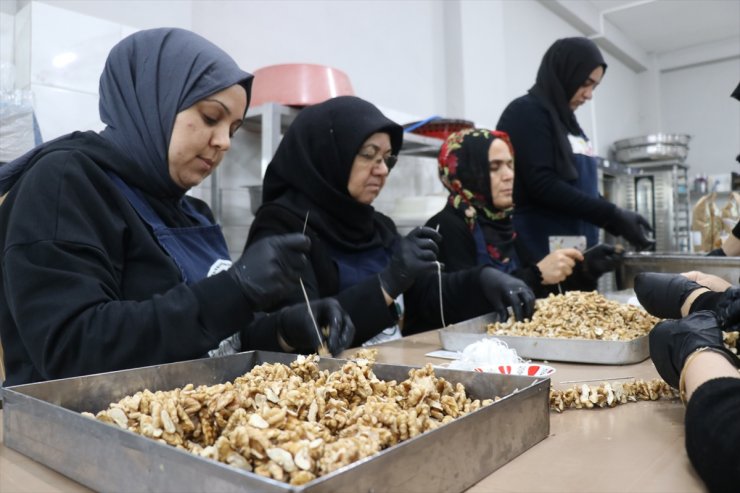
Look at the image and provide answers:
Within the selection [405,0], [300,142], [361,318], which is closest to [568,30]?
[405,0]

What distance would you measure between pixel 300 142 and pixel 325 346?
2.56ft

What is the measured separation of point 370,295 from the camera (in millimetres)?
1422

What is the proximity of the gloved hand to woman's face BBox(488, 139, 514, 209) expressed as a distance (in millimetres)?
587

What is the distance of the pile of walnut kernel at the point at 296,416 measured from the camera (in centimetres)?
47

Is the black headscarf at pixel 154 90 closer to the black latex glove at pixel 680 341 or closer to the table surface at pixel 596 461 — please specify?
the table surface at pixel 596 461

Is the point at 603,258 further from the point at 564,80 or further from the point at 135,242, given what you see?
the point at 135,242

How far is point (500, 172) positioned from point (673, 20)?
16.1 ft

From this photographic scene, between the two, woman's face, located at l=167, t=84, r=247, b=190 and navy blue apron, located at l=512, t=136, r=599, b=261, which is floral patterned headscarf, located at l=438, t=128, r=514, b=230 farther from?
woman's face, located at l=167, t=84, r=247, b=190

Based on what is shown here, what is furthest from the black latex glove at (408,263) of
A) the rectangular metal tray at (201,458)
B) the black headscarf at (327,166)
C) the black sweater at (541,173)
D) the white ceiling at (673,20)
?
the white ceiling at (673,20)

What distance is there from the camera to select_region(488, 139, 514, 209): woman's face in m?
2.14

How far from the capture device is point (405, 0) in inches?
140

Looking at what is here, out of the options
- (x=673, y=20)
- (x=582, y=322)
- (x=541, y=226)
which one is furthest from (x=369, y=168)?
(x=673, y=20)

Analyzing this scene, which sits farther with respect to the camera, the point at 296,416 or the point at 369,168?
the point at 369,168

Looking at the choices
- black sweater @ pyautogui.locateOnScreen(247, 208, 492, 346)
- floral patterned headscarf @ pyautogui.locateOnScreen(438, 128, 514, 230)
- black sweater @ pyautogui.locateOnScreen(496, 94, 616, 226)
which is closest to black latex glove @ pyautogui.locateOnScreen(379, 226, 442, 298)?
black sweater @ pyautogui.locateOnScreen(247, 208, 492, 346)
